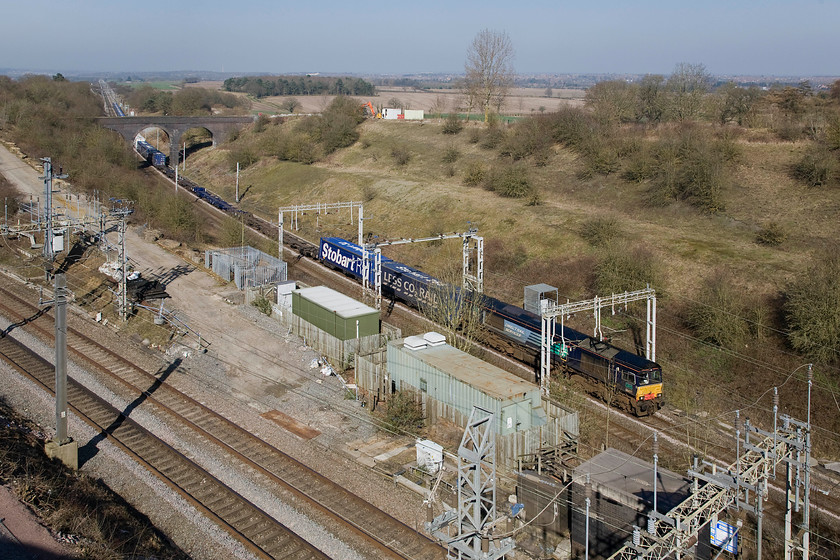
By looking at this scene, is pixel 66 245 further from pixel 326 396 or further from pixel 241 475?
pixel 241 475

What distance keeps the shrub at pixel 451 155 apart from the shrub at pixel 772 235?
31.7 metres

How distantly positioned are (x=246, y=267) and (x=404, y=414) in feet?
54.1

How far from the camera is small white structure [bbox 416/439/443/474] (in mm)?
19531

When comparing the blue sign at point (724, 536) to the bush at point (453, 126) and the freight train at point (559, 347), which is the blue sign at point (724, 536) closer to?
the freight train at point (559, 347)

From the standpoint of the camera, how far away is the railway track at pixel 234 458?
16516 millimetres

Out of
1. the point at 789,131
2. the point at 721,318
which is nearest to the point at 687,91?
the point at 789,131

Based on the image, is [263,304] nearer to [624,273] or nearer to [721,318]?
[624,273]

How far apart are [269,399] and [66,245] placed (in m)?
23.0

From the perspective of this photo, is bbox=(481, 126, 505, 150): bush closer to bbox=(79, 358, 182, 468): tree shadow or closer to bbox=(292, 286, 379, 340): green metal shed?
bbox=(292, 286, 379, 340): green metal shed

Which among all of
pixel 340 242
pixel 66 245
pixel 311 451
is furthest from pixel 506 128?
pixel 311 451

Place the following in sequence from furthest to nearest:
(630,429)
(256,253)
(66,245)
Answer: (66,245) → (256,253) → (630,429)

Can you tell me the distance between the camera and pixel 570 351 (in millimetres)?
26016

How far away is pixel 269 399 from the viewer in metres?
24.3

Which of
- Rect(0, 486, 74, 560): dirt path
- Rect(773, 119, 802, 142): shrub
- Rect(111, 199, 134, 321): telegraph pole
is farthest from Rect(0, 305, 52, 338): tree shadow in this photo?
Rect(773, 119, 802, 142): shrub
